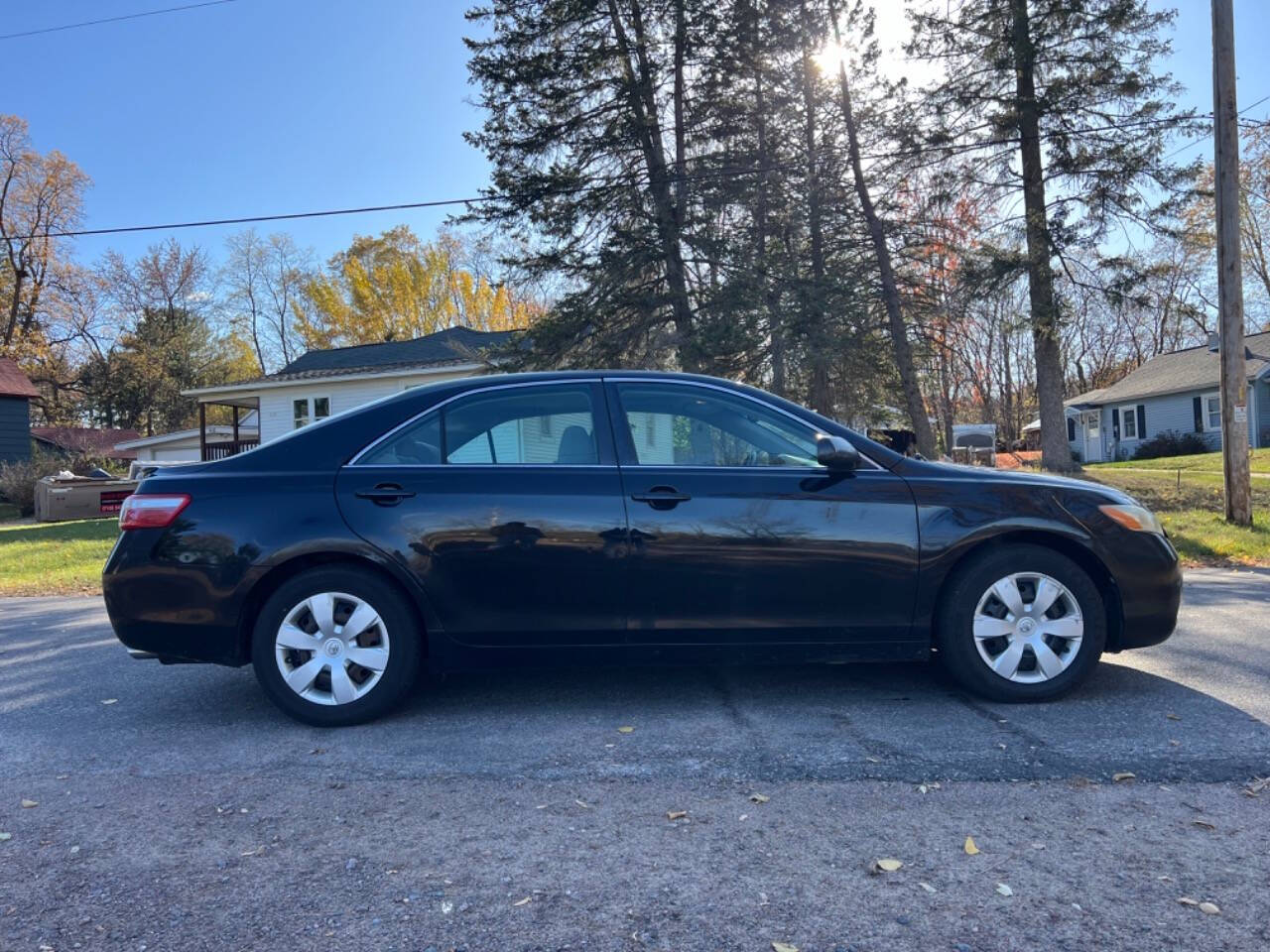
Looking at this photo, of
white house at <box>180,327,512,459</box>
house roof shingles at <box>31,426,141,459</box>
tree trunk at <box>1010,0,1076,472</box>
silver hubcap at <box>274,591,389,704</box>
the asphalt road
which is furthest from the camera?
house roof shingles at <box>31,426,141,459</box>

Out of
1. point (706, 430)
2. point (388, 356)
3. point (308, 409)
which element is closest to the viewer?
point (706, 430)

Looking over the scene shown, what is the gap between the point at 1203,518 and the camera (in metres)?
13.2

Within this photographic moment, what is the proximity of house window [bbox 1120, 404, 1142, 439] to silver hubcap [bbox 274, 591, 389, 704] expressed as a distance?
40665 millimetres

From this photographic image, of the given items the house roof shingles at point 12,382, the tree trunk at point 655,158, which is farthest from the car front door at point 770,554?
the house roof shingles at point 12,382

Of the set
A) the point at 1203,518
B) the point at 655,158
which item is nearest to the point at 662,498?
the point at 1203,518

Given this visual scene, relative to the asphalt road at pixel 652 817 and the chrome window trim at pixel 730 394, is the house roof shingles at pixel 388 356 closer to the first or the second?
the chrome window trim at pixel 730 394

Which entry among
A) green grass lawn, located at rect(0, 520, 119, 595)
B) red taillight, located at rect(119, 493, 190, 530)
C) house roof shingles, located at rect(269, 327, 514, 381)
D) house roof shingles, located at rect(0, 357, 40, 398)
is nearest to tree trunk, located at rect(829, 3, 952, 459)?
house roof shingles, located at rect(269, 327, 514, 381)

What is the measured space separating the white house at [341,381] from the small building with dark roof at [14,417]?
9.50m

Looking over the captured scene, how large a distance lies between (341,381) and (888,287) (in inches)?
582

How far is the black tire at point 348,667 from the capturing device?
400 centimetres

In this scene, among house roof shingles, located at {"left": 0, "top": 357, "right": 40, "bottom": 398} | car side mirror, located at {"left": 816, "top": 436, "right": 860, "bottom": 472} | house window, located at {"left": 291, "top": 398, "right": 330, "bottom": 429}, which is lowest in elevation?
car side mirror, located at {"left": 816, "top": 436, "right": 860, "bottom": 472}

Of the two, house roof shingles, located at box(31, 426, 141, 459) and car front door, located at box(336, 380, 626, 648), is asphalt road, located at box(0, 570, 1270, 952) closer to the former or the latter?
car front door, located at box(336, 380, 626, 648)

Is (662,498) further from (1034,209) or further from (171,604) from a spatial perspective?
(1034,209)

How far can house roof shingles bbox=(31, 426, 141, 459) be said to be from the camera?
3522cm
